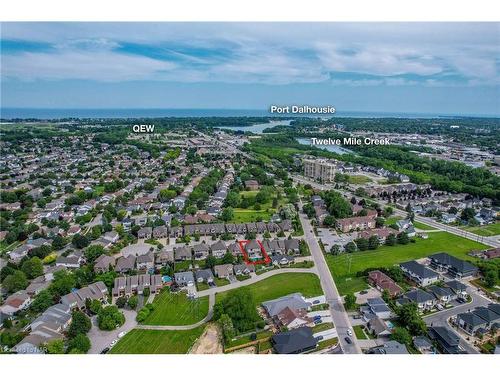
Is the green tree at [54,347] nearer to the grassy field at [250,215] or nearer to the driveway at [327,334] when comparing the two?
the driveway at [327,334]

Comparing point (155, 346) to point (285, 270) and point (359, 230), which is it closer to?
point (285, 270)

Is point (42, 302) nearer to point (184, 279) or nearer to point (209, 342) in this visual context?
point (184, 279)

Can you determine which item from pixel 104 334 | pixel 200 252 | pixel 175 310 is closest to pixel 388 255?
pixel 200 252

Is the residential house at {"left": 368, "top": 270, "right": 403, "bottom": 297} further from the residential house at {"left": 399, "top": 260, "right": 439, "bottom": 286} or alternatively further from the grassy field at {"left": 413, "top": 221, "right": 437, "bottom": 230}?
the grassy field at {"left": 413, "top": 221, "right": 437, "bottom": 230}

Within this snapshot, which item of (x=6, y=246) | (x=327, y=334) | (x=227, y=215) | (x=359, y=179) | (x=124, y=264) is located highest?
(x=359, y=179)

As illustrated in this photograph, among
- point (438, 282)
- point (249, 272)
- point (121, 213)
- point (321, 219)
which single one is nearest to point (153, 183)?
point (121, 213)

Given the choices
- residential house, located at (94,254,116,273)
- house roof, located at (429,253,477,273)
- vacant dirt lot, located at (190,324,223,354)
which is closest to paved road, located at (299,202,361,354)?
vacant dirt lot, located at (190,324,223,354)
